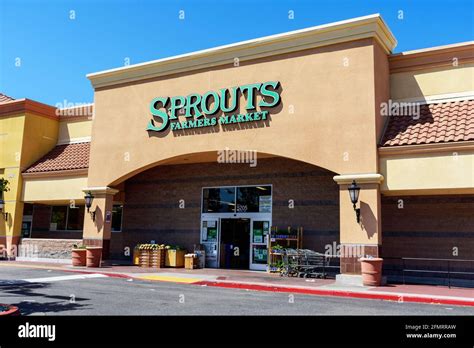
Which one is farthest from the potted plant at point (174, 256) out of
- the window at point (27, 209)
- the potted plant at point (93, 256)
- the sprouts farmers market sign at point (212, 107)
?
the window at point (27, 209)

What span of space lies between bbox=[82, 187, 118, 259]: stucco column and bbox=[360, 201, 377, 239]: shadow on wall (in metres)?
11.0

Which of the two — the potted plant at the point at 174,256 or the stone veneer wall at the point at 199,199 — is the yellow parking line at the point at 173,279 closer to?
the potted plant at the point at 174,256

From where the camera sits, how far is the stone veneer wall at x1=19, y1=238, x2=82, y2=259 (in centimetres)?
2120

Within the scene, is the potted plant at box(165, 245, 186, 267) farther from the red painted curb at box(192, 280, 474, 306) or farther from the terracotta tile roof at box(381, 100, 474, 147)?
the terracotta tile roof at box(381, 100, 474, 147)

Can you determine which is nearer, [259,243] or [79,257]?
[259,243]

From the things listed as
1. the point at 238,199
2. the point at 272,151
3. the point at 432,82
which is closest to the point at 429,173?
the point at 432,82

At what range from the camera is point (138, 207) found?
72.5 ft

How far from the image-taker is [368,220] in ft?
47.0

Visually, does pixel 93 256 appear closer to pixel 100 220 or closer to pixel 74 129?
pixel 100 220

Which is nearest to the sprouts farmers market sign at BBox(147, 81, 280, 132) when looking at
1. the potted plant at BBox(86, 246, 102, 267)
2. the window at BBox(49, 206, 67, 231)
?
the potted plant at BBox(86, 246, 102, 267)

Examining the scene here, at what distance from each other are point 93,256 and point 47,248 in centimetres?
440

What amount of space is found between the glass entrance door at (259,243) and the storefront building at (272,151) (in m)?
0.07

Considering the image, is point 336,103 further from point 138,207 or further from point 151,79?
point 138,207
